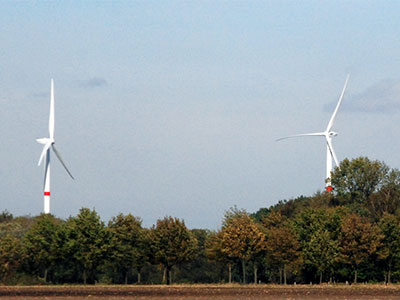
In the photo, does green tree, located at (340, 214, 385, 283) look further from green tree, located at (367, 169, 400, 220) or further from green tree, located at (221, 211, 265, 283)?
green tree, located at (367, 169, 400, 220)

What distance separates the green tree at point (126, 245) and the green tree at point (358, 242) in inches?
1030

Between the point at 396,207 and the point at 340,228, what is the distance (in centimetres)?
2747

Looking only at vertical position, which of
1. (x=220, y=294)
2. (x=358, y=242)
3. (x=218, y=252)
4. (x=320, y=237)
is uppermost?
(x=320, y=237)

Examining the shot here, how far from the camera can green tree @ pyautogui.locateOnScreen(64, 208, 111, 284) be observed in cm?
10450

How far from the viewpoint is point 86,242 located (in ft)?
347

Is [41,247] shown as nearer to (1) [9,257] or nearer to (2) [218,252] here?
(1) [9,257]

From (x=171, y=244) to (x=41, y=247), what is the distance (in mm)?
17607

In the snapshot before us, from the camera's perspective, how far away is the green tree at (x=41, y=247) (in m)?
107

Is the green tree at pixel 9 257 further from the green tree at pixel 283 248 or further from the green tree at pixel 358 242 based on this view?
the green tree at pixel 358 242

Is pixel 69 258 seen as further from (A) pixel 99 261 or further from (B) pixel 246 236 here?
(B) pixel 246 236

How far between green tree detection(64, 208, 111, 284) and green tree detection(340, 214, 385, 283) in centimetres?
3071

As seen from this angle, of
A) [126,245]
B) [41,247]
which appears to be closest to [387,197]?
[126,245]

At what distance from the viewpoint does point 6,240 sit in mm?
111438

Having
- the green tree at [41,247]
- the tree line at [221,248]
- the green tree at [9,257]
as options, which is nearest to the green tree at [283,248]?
the tree line at [221,248]
